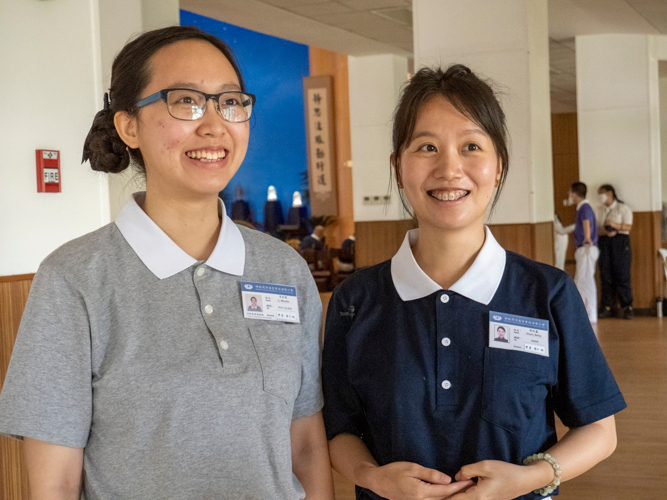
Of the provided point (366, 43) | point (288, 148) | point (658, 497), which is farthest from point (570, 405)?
point (288, 148)

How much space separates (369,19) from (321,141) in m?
4.17

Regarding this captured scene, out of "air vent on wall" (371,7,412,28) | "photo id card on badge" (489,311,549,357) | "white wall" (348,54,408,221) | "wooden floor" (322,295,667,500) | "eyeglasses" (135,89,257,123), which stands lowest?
"wooden floor" (322,295,667,500)

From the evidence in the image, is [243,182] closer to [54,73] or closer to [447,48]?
[447,48]

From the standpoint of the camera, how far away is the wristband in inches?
52.4

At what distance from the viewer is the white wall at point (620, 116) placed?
31.9 ft

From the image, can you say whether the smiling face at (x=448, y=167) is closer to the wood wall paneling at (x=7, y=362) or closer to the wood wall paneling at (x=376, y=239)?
the wood wall paneling at (x=7, y=362)

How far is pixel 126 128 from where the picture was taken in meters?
1.42

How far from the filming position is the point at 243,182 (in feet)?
43.4

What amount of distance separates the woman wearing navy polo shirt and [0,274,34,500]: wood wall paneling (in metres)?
2.19

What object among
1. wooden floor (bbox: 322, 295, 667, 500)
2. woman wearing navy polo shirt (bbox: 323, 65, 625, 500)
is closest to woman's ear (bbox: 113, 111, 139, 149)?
woman wearing navy polo shirt (bbox: 323, 65, 625, 500)

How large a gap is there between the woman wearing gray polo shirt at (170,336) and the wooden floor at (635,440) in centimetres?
250

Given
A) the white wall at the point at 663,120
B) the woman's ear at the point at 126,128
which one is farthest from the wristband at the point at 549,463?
the white wall at the point at 663,120

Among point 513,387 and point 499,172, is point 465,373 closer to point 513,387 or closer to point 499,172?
point 513,387

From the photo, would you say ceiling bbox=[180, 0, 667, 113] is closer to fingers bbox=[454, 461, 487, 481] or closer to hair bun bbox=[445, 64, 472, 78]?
hair bun bbox=[445, 64, 472, 78]
